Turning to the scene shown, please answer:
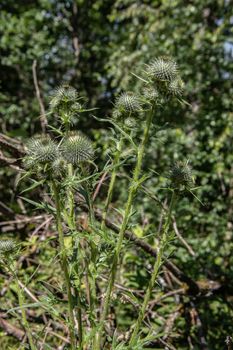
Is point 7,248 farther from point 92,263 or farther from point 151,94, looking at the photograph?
point 151,94

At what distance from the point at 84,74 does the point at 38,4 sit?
1.34 meters

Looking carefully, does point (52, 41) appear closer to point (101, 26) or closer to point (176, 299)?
point (101, 26)

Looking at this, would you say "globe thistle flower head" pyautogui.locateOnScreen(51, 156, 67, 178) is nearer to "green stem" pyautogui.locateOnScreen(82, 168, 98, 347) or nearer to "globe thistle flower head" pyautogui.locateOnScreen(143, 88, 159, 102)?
"green stem" pyautogui.locateOnScreen(82, 168, 98, 347)

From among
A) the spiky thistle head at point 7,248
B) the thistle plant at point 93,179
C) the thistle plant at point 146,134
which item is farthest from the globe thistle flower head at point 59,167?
the spiky thistle head at point 7,248

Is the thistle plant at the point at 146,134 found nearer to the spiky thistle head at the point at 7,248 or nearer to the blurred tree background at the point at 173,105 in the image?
the spiky thistle head at the point at 7,248

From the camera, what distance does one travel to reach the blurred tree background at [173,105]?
359cm

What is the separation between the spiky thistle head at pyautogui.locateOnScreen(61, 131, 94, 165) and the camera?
190 cm

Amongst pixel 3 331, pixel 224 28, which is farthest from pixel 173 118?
pixel 3 331

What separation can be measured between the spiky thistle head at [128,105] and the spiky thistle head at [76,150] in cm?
22

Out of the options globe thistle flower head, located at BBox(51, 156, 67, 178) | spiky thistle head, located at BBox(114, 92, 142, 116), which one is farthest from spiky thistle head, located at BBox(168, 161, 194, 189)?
globe thistle flower head, located at BBox(51, 156, 67, 178)

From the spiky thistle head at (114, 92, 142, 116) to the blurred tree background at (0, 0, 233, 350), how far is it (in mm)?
537

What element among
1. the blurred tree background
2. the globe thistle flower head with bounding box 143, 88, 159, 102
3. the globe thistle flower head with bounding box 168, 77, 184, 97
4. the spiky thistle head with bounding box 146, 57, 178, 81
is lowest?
the blurred tree background

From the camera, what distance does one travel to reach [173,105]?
5934mm

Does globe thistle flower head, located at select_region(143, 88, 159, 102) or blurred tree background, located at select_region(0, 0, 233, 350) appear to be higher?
globe thistle flower head, located at select_region(143, 88, 159, 102)
